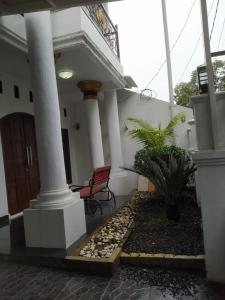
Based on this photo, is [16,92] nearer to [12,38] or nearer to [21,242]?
[12,38]

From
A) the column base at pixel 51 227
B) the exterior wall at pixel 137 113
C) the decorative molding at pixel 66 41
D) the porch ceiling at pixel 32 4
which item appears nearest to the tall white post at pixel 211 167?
the porch ceiling at pixel 32 4

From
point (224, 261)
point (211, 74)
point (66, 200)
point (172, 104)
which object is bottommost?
point (224, 261)

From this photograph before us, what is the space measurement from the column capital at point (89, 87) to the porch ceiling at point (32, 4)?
12.5 feet

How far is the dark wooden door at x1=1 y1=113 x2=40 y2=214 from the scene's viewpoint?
17.6 feet

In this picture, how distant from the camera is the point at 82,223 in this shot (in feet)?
12.8

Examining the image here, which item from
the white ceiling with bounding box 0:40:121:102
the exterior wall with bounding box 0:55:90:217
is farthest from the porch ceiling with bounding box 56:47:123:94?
the exterior wall with bounding box 0:55:90:217

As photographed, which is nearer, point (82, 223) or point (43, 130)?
point (43, 130)

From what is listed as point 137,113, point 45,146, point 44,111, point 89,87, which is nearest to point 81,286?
point 45,146

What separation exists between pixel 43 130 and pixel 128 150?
5.51m

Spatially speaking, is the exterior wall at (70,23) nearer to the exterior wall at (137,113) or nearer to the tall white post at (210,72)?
the tall white post at (210,72)

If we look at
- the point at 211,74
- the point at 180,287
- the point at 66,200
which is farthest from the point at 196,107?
the point at 66,200

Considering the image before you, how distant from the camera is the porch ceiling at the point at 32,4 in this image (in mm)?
2789

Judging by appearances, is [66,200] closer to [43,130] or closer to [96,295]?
[43,130]

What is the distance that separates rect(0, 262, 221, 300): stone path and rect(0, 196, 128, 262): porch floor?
196 millimetres
